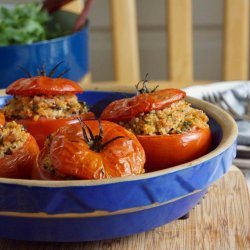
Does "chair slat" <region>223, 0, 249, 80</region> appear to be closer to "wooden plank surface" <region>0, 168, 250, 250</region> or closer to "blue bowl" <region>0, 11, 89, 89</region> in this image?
"blue bowl" <region>0, 11, 89, 89</region>

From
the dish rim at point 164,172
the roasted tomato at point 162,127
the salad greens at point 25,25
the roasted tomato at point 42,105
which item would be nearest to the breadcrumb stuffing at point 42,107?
the roasted tomato at point 42,105

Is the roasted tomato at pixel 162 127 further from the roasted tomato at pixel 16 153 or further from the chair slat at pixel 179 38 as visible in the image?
the chair slat at pixel 179 38

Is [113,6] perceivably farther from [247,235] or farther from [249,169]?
[247,235]

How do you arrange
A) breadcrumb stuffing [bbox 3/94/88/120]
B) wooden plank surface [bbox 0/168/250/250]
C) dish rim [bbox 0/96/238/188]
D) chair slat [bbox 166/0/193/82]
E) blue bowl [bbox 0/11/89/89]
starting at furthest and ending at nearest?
chair slat [bbox 166/0/193/82] → blue bowl [bbox 0/11/89/89] → breadcrumb stuffing [bbox 3/94/88/120] → wooden plank surface [bbox 0/168/250/250] → dish rim [bbox 0/96/238/188]

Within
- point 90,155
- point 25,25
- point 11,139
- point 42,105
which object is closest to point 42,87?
point 42,105

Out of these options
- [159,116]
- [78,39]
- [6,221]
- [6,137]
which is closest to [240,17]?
[78,39]

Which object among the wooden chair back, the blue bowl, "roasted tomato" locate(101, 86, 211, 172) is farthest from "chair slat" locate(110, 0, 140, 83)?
"roasted tomato" locate(101, 86, 211, 172)

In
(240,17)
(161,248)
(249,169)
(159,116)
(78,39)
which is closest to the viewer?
(161,248)
